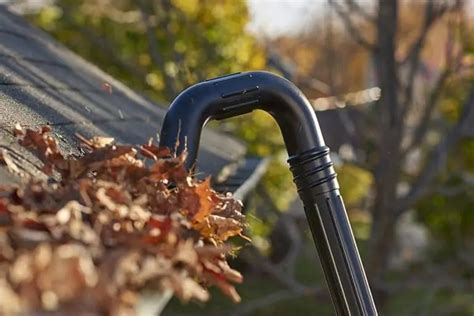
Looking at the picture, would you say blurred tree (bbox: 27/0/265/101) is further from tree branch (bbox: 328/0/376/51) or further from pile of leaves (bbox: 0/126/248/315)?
pile of leaves (bbox: 0/126/248/315)

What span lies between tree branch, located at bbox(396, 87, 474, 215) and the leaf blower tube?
7814 mm

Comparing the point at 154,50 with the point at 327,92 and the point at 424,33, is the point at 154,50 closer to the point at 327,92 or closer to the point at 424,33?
the point at 327,92

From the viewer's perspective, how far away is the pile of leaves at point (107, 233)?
128 centimetres

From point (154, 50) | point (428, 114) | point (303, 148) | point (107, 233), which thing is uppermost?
point (428, 114)

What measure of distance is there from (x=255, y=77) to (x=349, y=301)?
0.81 m

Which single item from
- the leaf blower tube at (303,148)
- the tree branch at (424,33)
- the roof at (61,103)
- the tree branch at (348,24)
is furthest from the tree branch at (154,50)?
the leaf blower tube at (303,148)

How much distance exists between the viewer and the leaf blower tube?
297 cm

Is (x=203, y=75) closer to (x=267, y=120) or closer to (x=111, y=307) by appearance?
(x=267, y=120)

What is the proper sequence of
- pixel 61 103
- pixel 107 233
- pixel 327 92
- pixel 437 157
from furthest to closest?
1. pixel 327 92
2. pixel 437 157
3. pixel 61 103
4. pixel 107 233

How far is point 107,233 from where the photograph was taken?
5.28ft

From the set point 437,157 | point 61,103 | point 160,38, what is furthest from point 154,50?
point 61,103

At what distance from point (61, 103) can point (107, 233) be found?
2484 mm

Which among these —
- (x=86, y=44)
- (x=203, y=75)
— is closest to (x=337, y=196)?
(x=203, y=75)

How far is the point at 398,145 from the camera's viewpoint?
10.6 metres
